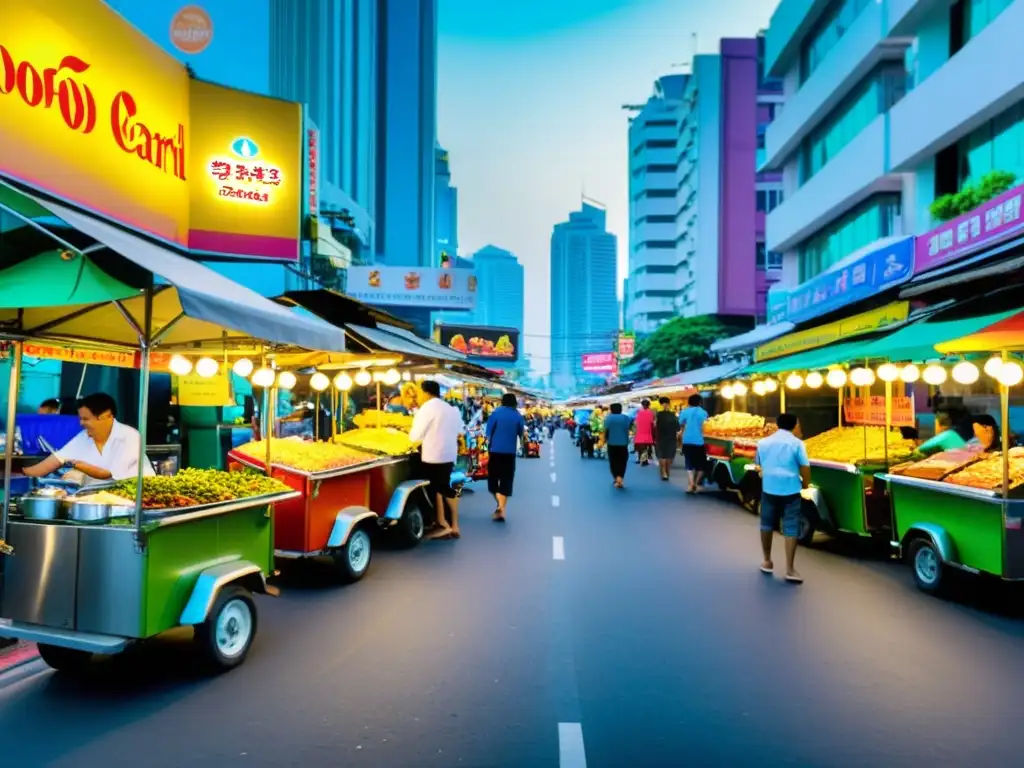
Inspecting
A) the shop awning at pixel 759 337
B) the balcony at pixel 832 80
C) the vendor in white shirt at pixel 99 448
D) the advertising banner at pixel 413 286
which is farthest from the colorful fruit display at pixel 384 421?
the advertising banner at pixel 413 286

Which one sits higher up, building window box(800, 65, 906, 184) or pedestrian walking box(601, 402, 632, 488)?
building window box(800, 65, 906, 184)

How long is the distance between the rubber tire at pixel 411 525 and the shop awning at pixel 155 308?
3999 mm

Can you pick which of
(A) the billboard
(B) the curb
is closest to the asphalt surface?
(B) the curb

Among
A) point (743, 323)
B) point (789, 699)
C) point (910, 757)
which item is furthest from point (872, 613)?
point (743, 323)

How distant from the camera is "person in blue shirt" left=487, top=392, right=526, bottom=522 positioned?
13.0 m

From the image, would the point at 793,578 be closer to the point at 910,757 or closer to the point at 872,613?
the point at 872,613

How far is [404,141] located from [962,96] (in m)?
94.0

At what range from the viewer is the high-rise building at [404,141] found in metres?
102

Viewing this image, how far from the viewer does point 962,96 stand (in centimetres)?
1894

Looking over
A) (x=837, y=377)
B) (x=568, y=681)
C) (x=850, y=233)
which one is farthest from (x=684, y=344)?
(x=568, y=681)

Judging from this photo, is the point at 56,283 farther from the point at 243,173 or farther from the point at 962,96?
the point at 962,96

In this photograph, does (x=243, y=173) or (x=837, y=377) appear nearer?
(x=837, y=377)

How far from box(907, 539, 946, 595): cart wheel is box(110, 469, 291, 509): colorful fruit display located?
635cm

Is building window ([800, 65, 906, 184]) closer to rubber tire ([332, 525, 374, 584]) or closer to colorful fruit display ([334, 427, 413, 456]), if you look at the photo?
colorful fruit display ([334, 427, 413, 456])
